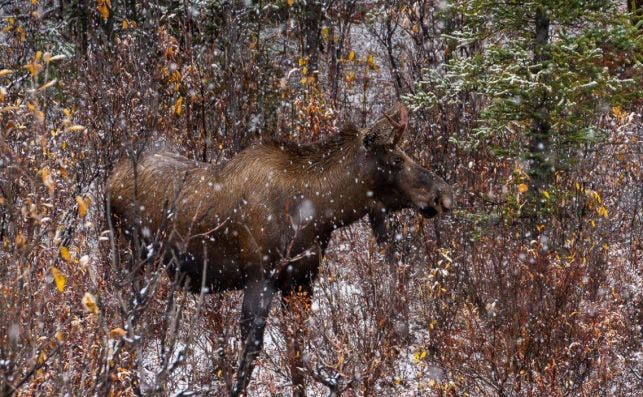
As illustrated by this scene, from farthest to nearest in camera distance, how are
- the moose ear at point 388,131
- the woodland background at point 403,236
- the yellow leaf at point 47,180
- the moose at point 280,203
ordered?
the moose ear at point 388,131 → the moose at point 280,203 → the woodland background at point 403,236 → the yellow leaf at point 47,180

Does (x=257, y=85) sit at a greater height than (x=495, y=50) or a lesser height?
lesser

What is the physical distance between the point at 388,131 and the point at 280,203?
32.5 inches

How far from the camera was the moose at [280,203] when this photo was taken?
560cm

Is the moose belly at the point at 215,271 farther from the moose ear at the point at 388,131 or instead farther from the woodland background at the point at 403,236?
the moose ear at the point at 388,131

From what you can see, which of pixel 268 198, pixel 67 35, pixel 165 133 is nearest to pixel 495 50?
pixel 268 198

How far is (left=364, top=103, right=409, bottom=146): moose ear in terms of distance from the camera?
5.70m

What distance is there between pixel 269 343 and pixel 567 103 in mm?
2877

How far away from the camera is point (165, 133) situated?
8859 millimetres

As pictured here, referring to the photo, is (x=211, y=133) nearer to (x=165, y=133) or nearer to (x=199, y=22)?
(x=165, y=133)

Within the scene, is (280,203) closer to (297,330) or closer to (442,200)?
(297,330)

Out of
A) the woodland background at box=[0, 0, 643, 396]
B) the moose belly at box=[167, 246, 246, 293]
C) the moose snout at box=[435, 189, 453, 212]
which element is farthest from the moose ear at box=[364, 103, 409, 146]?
the moose belly at box=[167, 246, 246, 293]

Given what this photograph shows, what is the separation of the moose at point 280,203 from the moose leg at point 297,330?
14 millimetres

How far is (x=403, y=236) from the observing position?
806cm

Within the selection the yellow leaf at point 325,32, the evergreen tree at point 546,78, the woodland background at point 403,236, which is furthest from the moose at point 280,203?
the yellow leaf at point 325,32
